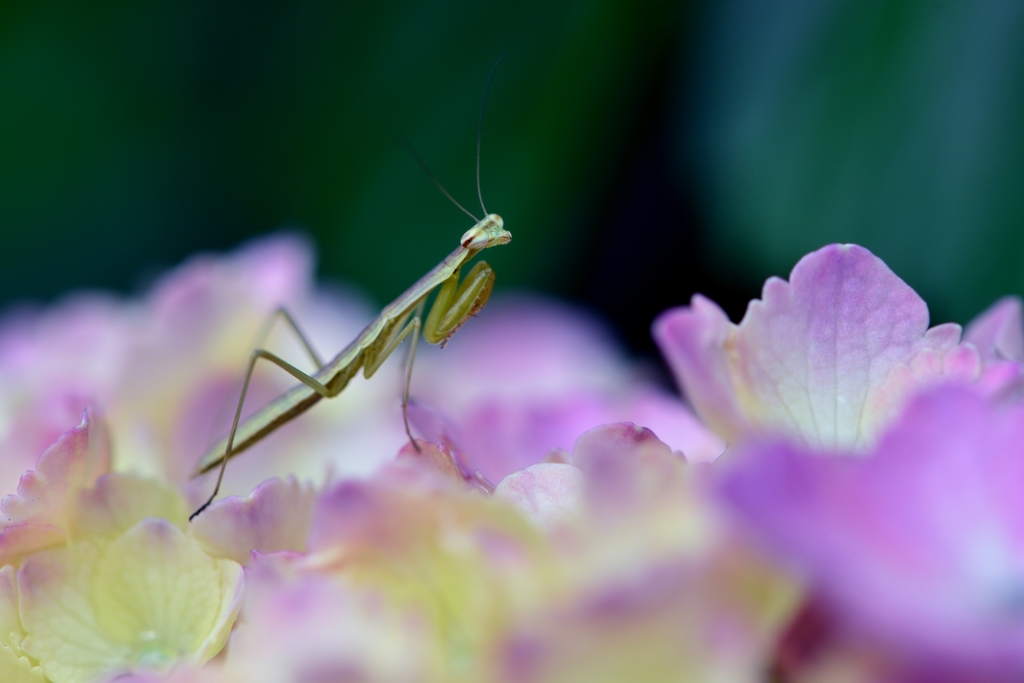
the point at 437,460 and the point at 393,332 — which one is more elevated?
the point at 437,460

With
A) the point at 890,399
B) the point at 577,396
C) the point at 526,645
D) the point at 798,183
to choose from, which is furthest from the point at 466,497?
the point at 798,183

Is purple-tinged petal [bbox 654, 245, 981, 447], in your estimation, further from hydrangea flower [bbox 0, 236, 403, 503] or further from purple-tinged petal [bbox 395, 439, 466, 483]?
hydrangea flower [bbox 0, 236, 403, 503]

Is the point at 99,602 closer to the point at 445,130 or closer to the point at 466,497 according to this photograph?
the point at 466,497

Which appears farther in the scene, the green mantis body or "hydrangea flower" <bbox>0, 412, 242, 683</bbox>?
the green mantis body

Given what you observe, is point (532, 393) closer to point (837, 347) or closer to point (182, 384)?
point (182, 384)

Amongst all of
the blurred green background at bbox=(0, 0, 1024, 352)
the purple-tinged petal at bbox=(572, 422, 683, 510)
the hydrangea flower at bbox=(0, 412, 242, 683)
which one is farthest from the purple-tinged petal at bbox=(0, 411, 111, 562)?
the blurred green background at bbox=(0, 0, 1024, 352)

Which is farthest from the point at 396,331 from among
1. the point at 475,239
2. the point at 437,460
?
the point at 437,460
